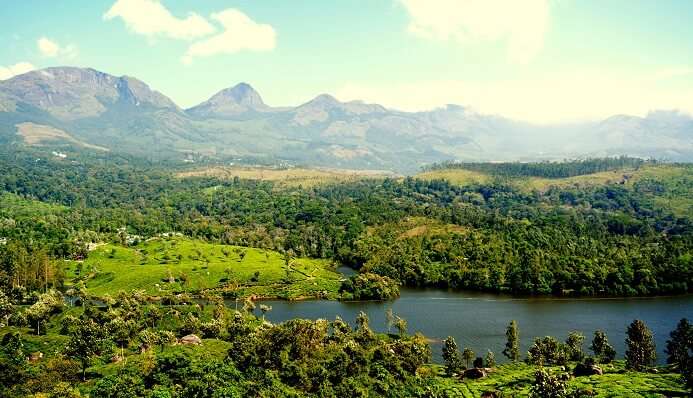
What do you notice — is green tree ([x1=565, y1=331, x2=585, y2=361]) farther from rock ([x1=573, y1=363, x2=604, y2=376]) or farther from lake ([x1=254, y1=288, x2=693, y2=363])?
lake ([x1=254, y1=288, x2=693, y2=363])

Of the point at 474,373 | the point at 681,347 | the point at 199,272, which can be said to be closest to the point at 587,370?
the point at 681,347

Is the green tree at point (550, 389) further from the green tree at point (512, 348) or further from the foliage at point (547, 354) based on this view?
the green tree at point (512, 348)

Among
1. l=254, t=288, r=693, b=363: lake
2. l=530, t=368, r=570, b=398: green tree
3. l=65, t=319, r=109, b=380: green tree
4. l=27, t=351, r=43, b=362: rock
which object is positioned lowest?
l=254, t=288, r=693, b=363: lake

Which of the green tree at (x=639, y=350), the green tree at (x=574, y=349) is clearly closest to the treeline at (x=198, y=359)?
the green tree at (x=574, y=349)

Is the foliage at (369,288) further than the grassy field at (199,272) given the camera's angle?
No

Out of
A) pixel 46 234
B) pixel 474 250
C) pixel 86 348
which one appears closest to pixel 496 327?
pixel 474 250

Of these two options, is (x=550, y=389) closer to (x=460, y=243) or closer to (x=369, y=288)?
(x=369, y=288)

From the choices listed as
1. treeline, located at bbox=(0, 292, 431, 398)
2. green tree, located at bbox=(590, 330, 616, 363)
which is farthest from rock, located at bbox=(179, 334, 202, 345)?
green tree, located at bbox=(590, 330, 616, 363)
